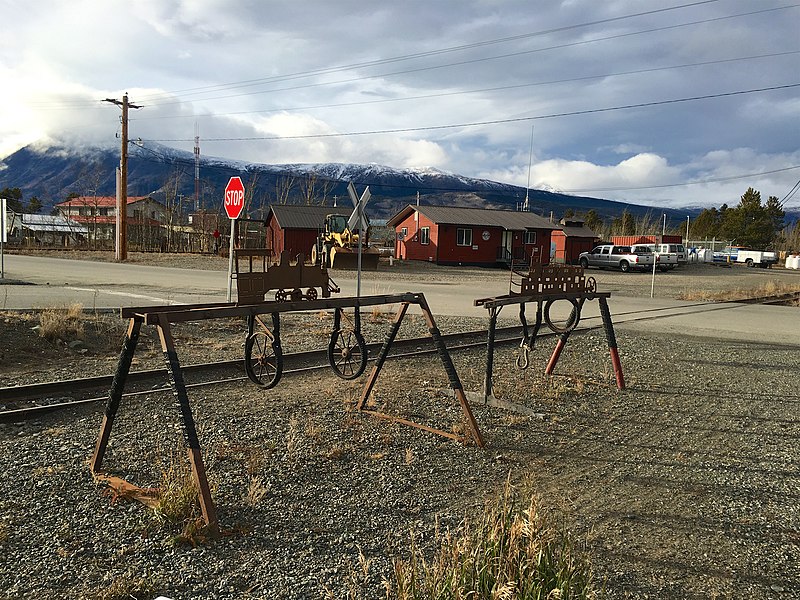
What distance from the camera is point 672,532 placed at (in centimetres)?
433

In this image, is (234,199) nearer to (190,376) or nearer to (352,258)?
(190,376)

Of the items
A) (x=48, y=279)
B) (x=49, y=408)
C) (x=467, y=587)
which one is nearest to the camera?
(x=467, y=587)

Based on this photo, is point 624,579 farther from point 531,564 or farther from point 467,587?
point 467,587

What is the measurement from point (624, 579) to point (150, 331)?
31.6ft

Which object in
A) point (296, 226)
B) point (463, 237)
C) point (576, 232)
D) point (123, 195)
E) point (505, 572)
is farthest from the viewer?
point (576, 232)

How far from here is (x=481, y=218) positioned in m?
44.6

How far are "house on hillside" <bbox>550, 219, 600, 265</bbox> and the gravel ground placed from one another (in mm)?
42202

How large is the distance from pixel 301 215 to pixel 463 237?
11527 mm

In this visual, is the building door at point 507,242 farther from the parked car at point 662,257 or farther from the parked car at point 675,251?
the parked car at point 675,251

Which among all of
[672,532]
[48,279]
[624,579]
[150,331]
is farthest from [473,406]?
[48,279]

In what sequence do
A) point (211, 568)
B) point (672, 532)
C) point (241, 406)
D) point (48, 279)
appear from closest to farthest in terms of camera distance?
point (211, 568) → point (672, 532) → point (241, 406) → point (48, 279)

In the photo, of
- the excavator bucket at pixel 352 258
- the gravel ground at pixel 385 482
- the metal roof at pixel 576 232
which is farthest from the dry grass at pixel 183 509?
the metal roof at pixel 576 232

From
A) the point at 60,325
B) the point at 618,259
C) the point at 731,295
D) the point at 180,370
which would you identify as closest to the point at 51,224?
the point at 618,259

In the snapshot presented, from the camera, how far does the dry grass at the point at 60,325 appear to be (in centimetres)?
995
